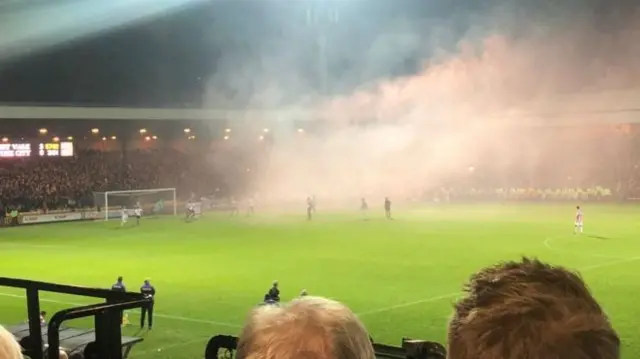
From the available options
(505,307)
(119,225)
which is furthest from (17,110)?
(505,307)

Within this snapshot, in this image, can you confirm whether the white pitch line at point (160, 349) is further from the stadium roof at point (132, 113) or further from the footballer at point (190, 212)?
the stadium roof at point (132, 113)

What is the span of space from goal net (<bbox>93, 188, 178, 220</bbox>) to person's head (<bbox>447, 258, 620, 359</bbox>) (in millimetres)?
46653

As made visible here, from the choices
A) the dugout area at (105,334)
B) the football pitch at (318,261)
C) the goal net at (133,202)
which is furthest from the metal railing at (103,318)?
the goal net at (133,202)

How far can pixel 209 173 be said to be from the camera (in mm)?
62469

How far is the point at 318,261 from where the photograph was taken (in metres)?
25.7

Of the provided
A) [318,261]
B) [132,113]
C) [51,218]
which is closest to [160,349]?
[318,261]

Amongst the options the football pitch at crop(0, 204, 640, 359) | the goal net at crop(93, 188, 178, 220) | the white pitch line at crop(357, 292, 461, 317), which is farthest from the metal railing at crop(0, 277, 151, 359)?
the goal net at crop(93, 188, 178, 220)

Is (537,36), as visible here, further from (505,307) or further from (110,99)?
(505,307)

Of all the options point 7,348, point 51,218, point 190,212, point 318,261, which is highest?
point 7,348

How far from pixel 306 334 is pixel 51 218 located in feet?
150

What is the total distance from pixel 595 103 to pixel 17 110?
1331 inches

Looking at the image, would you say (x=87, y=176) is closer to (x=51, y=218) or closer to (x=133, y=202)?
(x=133, y=202)

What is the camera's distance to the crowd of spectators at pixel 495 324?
1.58 meters

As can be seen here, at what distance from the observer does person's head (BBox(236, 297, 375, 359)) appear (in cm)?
184
